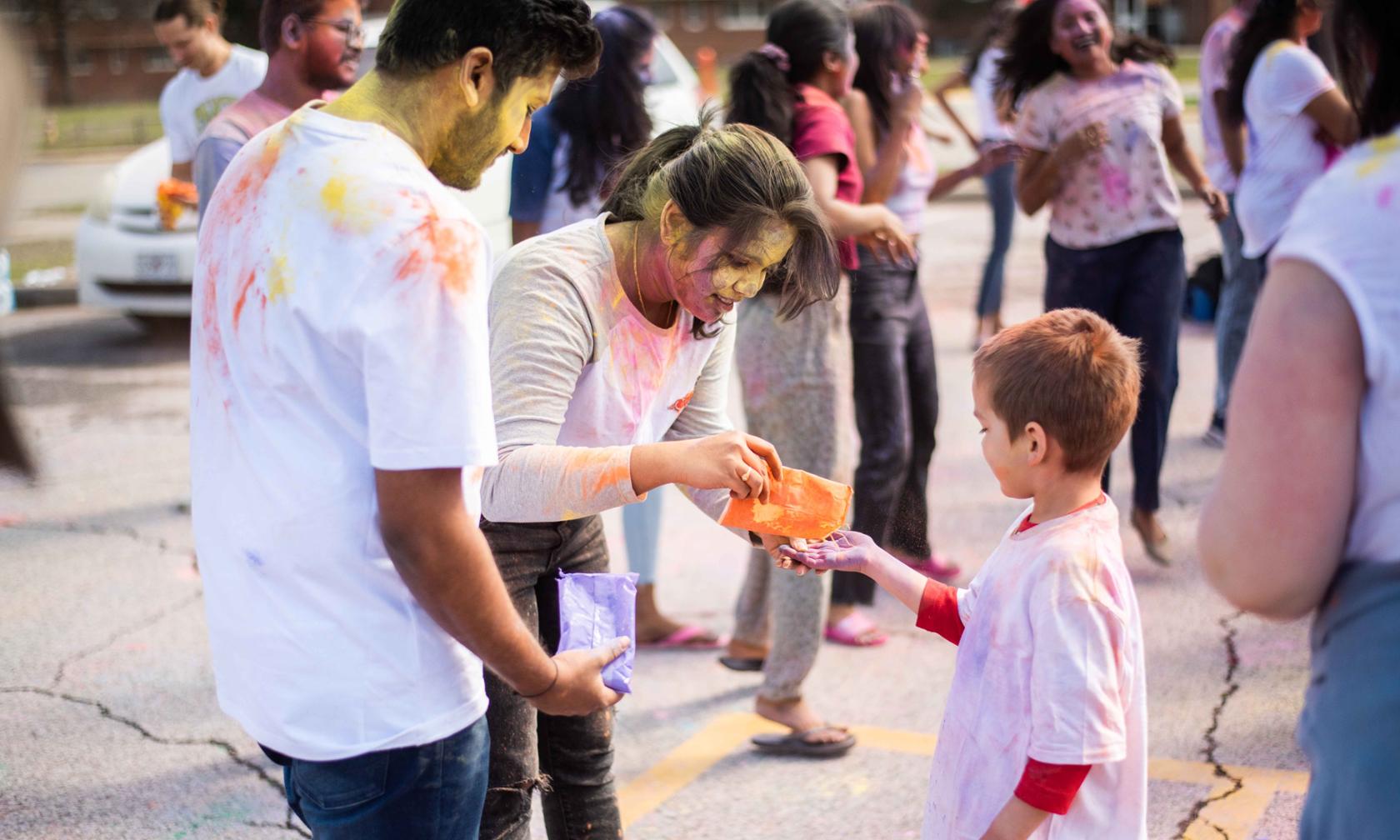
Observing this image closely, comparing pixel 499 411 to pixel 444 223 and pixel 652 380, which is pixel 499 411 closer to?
pixel 652 380

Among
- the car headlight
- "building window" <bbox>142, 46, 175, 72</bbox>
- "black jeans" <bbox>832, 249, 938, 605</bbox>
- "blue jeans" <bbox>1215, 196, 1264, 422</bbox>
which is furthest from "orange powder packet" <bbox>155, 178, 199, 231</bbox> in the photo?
"building window" <bbox>142, 46, 175, 72</bbox>

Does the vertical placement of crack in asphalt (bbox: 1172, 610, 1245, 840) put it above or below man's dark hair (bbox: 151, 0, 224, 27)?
below

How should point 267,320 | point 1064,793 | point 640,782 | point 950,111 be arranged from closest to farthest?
1. point 267,320
2. point 1064,793
3. point 640,782
4. point 950,111

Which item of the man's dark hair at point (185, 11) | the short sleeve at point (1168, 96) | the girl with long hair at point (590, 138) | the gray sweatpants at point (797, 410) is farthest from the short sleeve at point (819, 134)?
the man's dark hair at point (185, 11)

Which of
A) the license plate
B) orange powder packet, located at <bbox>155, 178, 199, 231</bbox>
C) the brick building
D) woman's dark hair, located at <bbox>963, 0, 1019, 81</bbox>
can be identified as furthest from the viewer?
the brick building

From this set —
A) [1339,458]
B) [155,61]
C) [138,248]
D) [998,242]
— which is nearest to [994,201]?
[998,242]

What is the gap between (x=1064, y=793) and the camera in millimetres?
1988

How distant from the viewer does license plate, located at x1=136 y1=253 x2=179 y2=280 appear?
332 inches

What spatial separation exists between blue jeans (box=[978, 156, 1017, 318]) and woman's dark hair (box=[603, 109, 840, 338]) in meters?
5.64

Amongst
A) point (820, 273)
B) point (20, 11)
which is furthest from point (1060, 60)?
point (20, 11)

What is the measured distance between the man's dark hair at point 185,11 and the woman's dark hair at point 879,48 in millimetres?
2828

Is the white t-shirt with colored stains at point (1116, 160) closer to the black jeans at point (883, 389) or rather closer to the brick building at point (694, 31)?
the black jeans at point (883, 389)

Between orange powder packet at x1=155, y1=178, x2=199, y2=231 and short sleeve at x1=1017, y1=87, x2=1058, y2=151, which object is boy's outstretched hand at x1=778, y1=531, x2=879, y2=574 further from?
orange powder packet at x1=155, y1=178, x2=199, y2=231

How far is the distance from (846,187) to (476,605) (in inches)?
105
